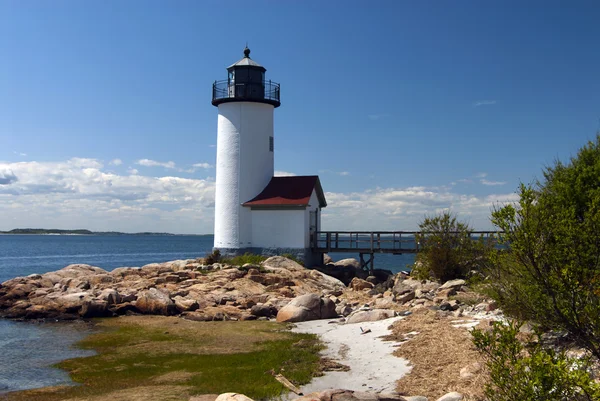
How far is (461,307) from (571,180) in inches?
216

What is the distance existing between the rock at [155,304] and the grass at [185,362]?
1796 mm

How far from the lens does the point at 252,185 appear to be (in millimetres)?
31250

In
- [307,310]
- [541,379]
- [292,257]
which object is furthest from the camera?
[292,257]

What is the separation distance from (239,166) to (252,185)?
1.24 metres

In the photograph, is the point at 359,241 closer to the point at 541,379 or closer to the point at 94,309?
the point at 94,309

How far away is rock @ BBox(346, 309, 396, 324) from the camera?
54.7 ft

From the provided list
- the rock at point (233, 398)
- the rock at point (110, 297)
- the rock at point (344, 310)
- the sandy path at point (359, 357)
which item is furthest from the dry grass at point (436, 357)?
the rock at point (110, 297)

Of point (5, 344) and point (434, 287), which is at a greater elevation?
point (434, 287)

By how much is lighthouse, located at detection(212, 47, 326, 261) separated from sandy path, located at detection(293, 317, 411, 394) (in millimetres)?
12987

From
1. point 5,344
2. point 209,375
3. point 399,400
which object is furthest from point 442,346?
point 5,344

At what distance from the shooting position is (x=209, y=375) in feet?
38.8

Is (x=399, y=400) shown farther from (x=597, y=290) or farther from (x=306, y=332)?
(x=306, y=332)

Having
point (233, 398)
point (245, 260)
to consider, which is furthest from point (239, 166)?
point (233, 398)

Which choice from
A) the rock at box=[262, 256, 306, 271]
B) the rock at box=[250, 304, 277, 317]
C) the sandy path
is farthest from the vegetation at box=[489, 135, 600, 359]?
the rock at box=[262, 256, 306, 271]
